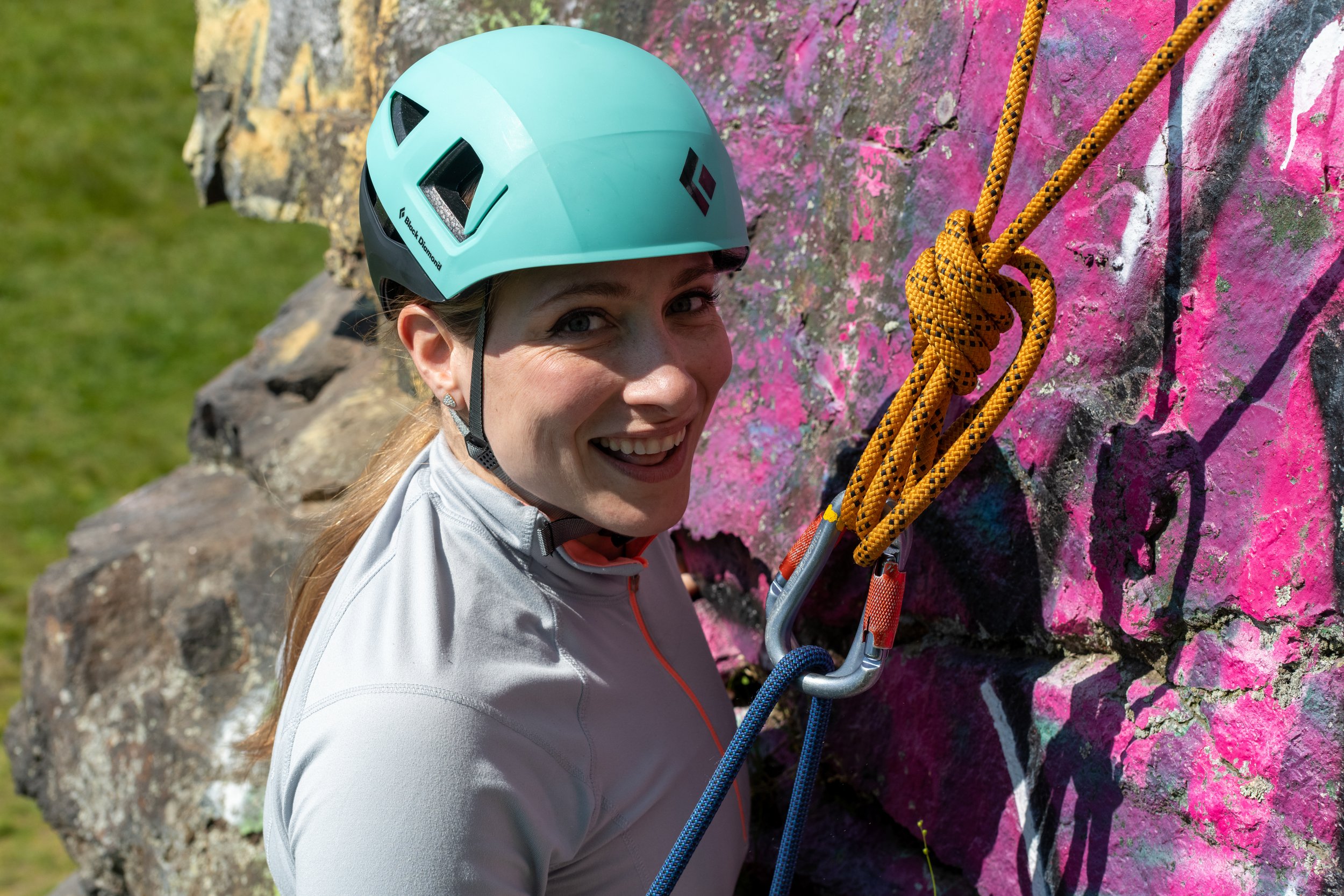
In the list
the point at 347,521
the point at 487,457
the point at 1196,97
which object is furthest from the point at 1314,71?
the point at 347,521

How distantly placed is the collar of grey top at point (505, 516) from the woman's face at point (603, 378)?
1.6 inches

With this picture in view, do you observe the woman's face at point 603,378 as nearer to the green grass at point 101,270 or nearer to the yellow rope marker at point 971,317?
the yellow rope marker at point 971,317

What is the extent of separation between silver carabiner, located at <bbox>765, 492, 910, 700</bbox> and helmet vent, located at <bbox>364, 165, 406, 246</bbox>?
27.8 inches

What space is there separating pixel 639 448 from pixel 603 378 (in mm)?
120

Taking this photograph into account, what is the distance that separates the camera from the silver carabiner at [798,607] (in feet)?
5.12

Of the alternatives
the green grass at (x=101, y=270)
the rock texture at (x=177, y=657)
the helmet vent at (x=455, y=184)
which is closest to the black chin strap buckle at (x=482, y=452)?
the helmet vent at (x=455, y=184)

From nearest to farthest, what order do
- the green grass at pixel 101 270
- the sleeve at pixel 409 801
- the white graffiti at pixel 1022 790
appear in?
the sleeve at pixel 409 801 < the white graffiti at pixel 1022 790 < the green grass at pixel 101 270

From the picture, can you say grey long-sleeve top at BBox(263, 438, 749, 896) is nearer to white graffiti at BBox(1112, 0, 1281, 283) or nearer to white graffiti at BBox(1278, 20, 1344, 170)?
white graffiti at BBox(1112, 0, 1281, 283)

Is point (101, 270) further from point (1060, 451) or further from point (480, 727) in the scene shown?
point (1060, 451)

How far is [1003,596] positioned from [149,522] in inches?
103

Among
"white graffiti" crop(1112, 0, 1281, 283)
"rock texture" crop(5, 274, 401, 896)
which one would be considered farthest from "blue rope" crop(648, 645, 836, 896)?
"rock texture" crop(5, 274, 401, 896)

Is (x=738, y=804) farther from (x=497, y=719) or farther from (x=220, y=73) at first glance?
(x=220, y=73)

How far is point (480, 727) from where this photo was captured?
4.56 ft

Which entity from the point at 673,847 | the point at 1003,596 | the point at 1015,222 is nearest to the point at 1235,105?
the point at 1015,222
